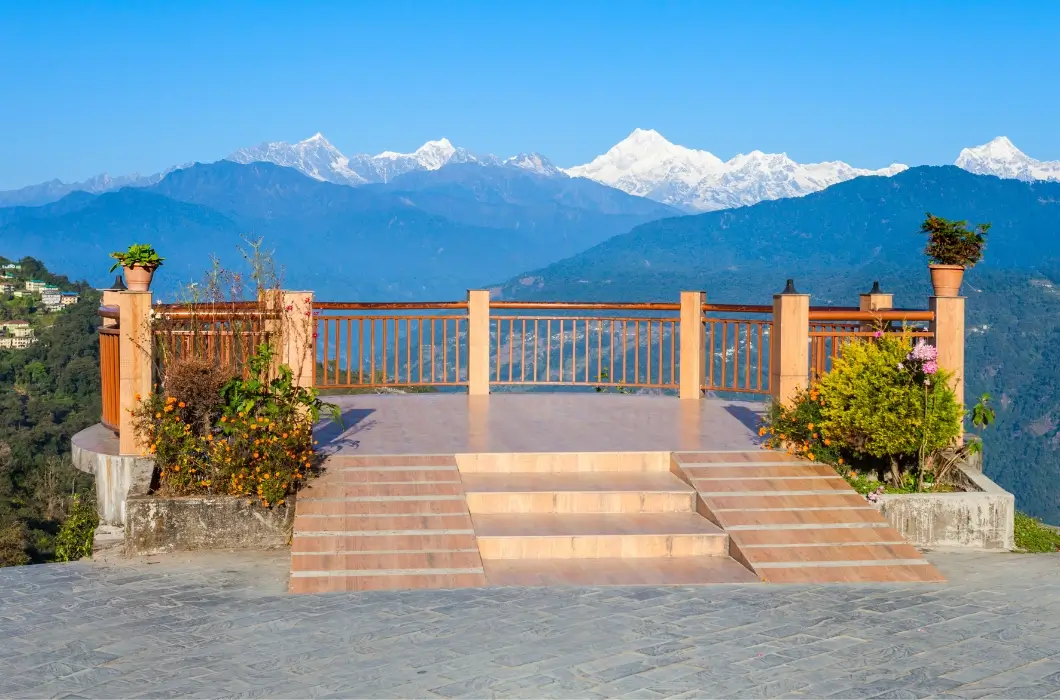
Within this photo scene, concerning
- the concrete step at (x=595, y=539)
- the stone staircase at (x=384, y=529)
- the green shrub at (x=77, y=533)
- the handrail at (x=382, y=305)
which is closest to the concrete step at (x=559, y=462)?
the stone staircase at (x=384, y=529)

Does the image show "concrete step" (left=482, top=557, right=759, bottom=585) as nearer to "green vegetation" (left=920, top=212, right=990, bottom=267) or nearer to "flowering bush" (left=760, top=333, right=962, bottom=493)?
"flowering bush" (left=760, top=333, right=962, bottom=493)

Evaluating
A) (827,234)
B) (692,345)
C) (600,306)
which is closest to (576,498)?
(600,306)

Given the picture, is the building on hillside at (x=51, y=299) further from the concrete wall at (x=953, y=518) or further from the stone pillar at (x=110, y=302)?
the concrete wall at (x=953, y=518)

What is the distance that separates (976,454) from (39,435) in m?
36.9

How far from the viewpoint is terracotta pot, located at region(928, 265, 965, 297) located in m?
9.52

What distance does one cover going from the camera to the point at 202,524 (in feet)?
24.7

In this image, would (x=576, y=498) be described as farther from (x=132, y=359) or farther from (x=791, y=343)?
(x=132, y=359)

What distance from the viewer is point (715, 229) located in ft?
504

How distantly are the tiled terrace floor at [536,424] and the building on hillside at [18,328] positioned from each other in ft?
152

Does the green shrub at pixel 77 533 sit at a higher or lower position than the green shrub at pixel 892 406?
lower

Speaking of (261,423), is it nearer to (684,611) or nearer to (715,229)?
(684,611)

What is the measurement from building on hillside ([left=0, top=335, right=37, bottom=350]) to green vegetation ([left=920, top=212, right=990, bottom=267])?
48.7 meters

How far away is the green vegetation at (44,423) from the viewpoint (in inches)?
1151

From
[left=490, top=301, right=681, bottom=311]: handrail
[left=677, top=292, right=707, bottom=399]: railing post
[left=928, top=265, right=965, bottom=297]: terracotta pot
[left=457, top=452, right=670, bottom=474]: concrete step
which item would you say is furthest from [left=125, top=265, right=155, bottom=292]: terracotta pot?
[left=928, top=265, right=965, bottom=297]: terracotta pot
